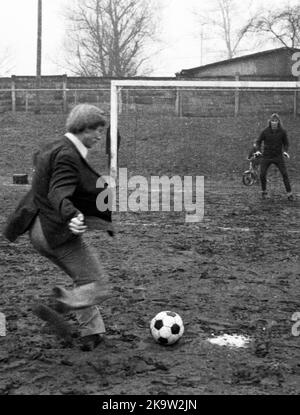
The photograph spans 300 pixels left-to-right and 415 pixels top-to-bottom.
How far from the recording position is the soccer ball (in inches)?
182

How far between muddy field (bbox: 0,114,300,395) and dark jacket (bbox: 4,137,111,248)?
931mm

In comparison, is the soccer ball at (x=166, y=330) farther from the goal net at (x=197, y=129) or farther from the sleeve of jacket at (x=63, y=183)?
the goal net at (x=197, y=129)

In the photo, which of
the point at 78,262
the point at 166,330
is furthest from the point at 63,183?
the point at 166,330

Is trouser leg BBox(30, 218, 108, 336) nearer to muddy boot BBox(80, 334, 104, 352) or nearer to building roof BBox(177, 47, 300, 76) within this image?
muddy boot BBox(80, 334, 104, 352)

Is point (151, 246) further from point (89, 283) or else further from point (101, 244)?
point (89, 283)

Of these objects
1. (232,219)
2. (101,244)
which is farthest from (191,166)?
(101,244)

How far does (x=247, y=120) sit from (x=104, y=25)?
25.0m

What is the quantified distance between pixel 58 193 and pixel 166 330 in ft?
4.56

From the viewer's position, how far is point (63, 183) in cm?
404

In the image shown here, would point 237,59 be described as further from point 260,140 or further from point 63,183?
point 63,183

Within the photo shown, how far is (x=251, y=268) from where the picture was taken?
284 inches

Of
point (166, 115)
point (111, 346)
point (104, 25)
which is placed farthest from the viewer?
point (104, 25)

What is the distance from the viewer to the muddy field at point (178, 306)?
398 centimetres

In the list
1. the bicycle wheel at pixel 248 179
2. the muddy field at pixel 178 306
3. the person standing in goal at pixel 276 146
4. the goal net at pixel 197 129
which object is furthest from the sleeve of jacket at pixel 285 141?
the bicycle wheel at pixel 248 179
